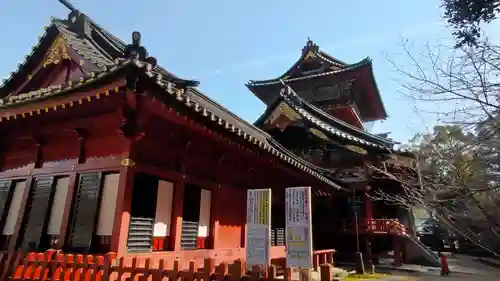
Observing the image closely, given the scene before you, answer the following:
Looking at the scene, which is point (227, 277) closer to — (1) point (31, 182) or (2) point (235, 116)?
(1) point (31, 182)

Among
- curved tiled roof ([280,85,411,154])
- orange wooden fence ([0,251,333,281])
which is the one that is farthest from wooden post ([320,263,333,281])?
curved tiled roof ([280,85,411,154])

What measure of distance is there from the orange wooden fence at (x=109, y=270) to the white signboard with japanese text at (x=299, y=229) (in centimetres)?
54

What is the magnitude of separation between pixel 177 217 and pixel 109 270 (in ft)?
7.62

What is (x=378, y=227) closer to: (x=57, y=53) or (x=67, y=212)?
(x=67, y=212)

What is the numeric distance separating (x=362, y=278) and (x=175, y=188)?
939cm

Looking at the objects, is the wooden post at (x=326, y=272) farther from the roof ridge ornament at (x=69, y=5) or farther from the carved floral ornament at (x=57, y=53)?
the roof ridge ornament at (x=69, y=5)

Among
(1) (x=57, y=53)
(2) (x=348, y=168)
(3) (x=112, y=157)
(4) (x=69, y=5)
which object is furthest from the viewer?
(2) (x=348, y=168)

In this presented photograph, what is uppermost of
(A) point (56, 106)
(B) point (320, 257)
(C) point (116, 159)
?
(A) point (56, 106)

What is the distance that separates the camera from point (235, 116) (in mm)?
15188

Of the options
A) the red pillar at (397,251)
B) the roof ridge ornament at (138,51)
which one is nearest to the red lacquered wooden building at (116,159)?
the roof ridge ornament at (138,51)

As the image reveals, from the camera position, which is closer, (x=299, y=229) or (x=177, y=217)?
(x=299, y=229)

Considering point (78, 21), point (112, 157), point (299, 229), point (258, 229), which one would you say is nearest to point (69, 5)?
point (78, 21)

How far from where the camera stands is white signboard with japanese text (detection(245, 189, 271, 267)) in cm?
548

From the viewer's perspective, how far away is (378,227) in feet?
55.4
